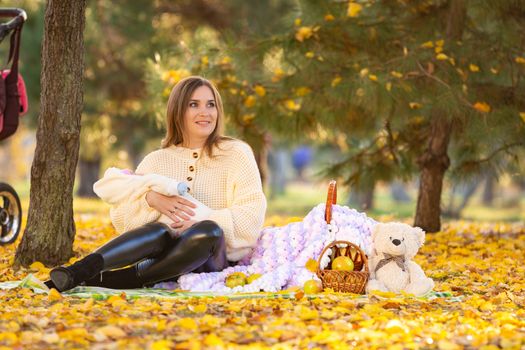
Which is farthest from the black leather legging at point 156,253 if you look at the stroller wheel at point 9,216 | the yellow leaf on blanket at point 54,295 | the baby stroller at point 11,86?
the stroller wheel at point 9,216

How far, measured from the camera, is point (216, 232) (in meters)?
3.35

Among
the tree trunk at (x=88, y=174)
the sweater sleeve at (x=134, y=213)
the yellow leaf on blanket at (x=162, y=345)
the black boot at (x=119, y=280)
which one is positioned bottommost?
the yellow leaf on blanket at (x=162, y=345)

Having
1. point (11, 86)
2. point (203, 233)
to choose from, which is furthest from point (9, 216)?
point (203, 233)

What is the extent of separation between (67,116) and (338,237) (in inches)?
61.2

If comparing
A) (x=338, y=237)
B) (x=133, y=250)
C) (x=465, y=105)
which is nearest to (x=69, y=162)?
(x=133, y=250)

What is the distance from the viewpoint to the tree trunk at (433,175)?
5758mm

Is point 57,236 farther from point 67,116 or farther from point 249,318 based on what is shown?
point 249,318

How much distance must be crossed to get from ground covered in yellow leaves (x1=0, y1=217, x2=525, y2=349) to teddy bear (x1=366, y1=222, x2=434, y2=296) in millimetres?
148

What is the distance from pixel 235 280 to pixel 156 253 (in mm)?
356

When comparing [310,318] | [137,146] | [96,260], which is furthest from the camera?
[137,146]

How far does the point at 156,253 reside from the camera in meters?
3.34

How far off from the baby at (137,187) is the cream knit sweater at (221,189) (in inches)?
1.4

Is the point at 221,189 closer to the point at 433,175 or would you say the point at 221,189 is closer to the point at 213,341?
the point at 213,341

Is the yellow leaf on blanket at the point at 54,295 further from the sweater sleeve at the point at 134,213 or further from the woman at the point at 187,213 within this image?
the sweater sleeve at the point at 134,213
